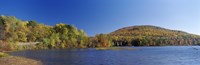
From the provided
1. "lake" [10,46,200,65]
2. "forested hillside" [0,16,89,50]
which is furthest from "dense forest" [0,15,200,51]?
→ "lake" [10,46,200,65]

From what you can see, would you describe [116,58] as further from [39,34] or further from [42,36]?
[42,36]

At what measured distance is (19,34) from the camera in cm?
14025

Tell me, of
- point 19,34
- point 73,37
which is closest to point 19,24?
point 19,34

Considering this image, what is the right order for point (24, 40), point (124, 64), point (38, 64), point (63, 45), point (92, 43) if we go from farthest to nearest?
point (92, 43) < point (63, 45) < point (24, 40) < point (124, 64) < point (38, 64)

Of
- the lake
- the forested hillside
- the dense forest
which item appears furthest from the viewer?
the dense forest

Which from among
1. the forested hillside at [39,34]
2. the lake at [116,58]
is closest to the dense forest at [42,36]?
the forested hillside at [39,34]

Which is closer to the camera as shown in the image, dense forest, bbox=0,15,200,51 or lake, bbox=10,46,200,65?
lake, bbox=10,46,200,65

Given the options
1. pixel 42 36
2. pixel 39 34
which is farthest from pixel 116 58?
pixel 42 36

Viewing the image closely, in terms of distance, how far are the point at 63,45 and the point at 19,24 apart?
30.6 m

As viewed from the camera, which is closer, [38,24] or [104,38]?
[38,24]

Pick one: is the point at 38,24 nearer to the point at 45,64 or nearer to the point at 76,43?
the point at 76,43

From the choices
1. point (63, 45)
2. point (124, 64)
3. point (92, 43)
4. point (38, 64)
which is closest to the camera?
point (38, 64)

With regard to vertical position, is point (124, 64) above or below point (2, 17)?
below

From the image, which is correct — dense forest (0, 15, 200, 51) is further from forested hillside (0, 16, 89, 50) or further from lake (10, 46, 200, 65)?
lake (10, 46, 200, 65)
